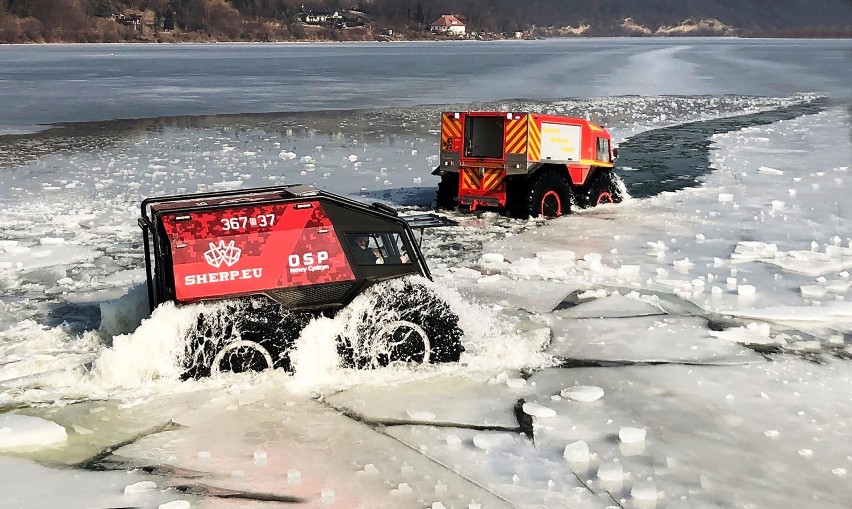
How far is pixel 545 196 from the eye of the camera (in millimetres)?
15578

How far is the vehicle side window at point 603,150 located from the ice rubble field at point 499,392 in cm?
297

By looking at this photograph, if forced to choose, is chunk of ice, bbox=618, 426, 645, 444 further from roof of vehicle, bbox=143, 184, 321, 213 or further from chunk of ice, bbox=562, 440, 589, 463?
roof of vehicle, bbox=143, 184, 321, 213

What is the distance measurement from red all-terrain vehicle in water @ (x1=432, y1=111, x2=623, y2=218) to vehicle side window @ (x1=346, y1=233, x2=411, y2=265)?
7.16 m

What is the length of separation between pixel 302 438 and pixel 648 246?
7.61 m

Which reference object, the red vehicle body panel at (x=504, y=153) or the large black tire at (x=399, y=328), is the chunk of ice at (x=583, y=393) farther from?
the red vehicle body panel at (x=504, y=153)

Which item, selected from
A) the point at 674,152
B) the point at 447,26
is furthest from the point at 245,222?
the point at 447,26

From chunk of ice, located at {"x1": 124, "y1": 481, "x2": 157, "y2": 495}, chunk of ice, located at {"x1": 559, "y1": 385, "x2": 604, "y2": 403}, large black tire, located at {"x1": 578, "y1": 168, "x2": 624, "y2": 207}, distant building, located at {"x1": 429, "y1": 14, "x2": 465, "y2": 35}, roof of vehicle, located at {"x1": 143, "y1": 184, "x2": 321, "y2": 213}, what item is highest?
distant building, located at {"x1": 429, "y1": 14, "x2": 465, "y2": 35}

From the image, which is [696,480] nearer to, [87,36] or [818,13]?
[87,36]

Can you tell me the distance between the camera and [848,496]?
591cm

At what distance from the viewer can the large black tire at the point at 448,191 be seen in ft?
52.6

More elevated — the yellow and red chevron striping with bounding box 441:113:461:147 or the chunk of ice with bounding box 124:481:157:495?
the yellow and red chevron striping with bounding box 441:113:461:147

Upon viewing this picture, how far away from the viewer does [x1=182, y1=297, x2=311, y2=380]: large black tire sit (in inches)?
297

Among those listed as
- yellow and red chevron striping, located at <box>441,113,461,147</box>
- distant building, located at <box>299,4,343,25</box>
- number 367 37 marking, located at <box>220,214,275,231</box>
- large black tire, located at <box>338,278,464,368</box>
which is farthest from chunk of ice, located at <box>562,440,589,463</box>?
distant building, located at <box>299,4,343,25</box>

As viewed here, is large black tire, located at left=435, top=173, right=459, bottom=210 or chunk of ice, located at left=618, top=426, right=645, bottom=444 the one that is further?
large black tire, located at left=435, top=173, right=459, bottom=210
